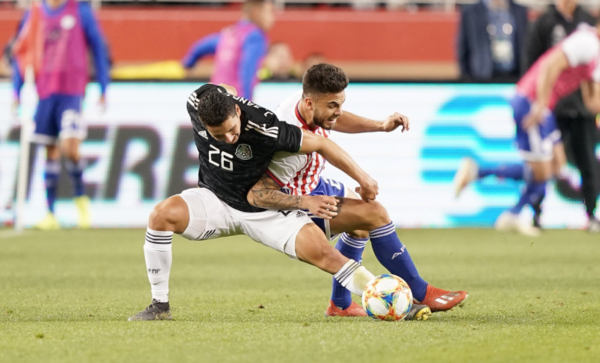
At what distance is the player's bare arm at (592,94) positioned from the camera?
10.5 metres

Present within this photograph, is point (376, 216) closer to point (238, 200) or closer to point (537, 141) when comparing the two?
point (238, 200)

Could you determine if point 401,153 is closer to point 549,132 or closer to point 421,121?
point 421,121

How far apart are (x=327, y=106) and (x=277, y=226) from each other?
722 millimetres

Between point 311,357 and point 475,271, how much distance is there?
424cm

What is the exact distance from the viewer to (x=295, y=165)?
5.42 metres

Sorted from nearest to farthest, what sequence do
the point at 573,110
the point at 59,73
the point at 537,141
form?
the point at 537,141 < the point at 573,110 < the point at 59,73

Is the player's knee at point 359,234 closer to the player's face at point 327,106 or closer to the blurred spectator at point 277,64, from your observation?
the player's face at point 327,106

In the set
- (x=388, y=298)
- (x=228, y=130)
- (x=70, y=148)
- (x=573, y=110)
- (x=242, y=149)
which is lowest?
(x=70, y=148)

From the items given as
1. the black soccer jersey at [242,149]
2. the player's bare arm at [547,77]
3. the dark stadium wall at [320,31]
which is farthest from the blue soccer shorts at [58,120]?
the black soccer jersey at [242,149]

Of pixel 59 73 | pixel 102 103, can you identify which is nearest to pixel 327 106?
pixel 102 103

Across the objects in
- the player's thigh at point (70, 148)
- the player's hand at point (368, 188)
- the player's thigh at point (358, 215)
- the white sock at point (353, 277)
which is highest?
the player's hand at point (368, 188)

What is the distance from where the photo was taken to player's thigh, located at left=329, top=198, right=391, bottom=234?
17.4 feet

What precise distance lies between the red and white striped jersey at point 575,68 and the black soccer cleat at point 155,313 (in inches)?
253

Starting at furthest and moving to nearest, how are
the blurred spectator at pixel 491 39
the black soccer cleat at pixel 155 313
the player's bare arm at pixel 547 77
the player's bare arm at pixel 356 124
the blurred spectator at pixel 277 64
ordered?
1. the blurred spectator at pixel 277 64
2. the blurred spectator at pixel 491 39
3. the player's bare arm at pixel 547 77
4. the player's bare arm at pixel 356 124
5. the black soccer cleat at pixel 155 313
